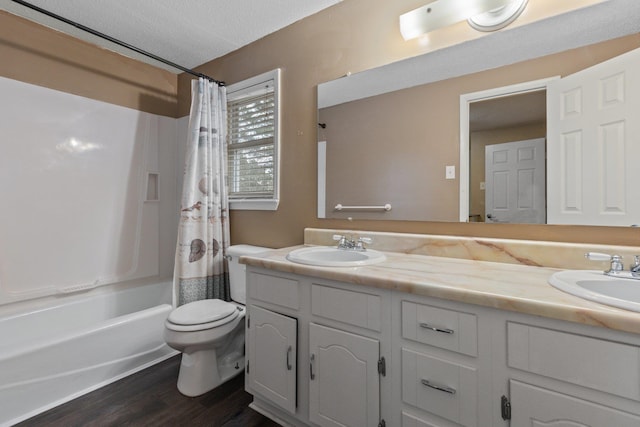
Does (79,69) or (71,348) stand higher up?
(79,69)

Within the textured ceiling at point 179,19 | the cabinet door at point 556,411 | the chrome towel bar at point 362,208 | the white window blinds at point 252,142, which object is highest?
the textured ceiling at point 179,19

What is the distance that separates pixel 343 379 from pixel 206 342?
88 cm

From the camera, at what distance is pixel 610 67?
3.76ft

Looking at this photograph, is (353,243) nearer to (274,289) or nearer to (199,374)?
(274,289)

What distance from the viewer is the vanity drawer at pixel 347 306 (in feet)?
3.67

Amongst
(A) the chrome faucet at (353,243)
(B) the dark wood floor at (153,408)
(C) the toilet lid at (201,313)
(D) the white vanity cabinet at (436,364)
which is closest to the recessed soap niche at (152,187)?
(C) the toilet lid at (201,313)

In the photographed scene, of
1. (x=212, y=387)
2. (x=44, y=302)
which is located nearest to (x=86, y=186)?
(x=44, y=302)

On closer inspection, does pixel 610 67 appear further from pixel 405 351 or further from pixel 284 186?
pixel 284 186

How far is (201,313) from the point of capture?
178 cm

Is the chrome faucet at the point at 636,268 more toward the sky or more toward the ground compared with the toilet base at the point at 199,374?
more toward the sky

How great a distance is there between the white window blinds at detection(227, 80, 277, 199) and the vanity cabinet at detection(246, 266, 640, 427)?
0.94 meters

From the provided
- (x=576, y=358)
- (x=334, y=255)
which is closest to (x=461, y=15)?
(x=334, y=255)

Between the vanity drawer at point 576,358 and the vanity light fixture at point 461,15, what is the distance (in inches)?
52.8

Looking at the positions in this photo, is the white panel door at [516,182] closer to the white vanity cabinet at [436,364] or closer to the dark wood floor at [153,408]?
the white vanity cabinet at [436,364]
